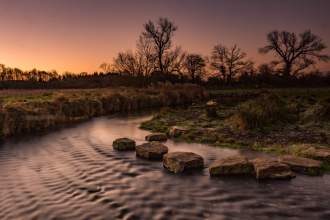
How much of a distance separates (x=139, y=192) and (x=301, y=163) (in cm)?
391

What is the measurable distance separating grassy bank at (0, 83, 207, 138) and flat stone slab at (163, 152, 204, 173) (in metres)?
8.40

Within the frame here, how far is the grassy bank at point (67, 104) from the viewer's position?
1259 cm

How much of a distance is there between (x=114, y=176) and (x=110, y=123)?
366 inches

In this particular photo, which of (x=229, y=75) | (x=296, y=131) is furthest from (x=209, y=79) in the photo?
(x=296, y=131)

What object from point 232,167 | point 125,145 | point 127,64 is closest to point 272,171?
point 232,167

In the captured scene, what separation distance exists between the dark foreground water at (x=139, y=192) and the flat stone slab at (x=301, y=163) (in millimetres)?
290

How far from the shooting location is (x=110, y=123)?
51.4 feet

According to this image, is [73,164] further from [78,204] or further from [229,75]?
[229,75]

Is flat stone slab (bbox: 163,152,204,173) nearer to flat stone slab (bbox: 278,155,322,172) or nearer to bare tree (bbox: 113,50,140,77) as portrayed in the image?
flat stone slab (bbox: 278,155,322,172)

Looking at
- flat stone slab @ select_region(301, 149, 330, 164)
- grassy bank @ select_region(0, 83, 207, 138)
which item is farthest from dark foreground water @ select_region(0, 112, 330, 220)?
grassy bank @ select_region(0, 83, 207, 138)

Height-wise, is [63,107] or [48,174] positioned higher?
[63,107]

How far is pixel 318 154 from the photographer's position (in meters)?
6.84

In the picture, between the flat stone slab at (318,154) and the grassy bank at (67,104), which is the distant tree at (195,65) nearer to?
the grassy bank at (67,104)

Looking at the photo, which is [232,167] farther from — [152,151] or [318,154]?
[152,151]
